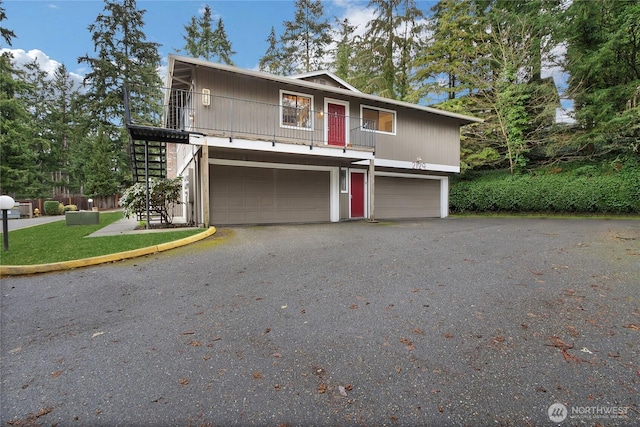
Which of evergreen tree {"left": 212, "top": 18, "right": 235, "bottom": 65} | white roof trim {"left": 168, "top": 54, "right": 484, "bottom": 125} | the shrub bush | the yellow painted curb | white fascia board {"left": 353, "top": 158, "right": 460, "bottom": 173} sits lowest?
the yellow painted curb

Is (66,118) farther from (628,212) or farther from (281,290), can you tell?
(628,212)

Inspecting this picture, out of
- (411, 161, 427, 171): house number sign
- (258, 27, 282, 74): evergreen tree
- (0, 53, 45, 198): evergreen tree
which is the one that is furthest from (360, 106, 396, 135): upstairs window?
(0, 53, 45, 198): evergreen tree

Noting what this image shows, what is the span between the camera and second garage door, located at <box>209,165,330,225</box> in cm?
1035

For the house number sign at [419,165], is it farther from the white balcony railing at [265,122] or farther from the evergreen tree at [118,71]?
the evergreen tree at [118,71]

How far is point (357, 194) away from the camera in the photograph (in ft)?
43.6

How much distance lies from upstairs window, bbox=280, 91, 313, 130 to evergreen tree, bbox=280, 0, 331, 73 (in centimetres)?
1383

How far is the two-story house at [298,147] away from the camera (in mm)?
9461

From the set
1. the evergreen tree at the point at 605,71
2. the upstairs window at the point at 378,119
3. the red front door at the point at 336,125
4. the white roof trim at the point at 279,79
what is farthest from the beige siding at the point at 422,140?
the evergreen tree at the point at 605,71

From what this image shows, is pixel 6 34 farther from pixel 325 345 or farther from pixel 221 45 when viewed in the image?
pixel 325 345

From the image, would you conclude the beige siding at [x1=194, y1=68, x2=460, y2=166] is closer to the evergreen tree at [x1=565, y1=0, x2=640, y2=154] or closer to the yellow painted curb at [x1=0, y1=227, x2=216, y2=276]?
the yellow painted curb at [x1=0, y1=227, x2=216, y2=276]

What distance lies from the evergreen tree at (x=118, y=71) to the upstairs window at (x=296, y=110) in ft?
72.2

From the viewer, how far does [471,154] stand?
17.6 m

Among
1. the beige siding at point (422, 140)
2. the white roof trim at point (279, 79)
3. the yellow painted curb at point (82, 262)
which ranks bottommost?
the yellow painted curb at point (82, 262)

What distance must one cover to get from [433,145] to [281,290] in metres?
12.9
